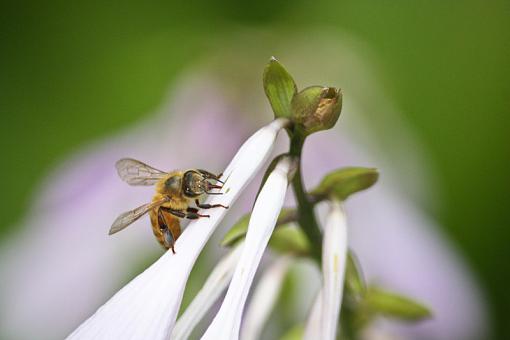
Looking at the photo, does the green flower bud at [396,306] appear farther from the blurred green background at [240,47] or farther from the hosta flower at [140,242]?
the blurred green background at [240,47]

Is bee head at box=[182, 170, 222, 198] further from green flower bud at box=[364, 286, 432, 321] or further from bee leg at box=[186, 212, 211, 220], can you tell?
green flower bud at box=[364, 286, 432, 321]

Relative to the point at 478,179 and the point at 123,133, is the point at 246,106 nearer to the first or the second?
the point at 123,133

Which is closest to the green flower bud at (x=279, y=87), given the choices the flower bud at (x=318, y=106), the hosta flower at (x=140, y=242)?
the flower bud at (x=318, y=106)

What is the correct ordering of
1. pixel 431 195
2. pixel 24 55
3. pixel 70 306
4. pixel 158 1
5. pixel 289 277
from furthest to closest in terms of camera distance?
pixel 158 1, pixel 24 55, pixel 431 195, pixel 70 306, pixel 289 277

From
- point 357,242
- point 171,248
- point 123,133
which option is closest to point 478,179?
point 357,242

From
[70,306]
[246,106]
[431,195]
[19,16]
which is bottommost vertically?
[70,306]

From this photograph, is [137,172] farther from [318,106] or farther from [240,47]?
[240,47]
